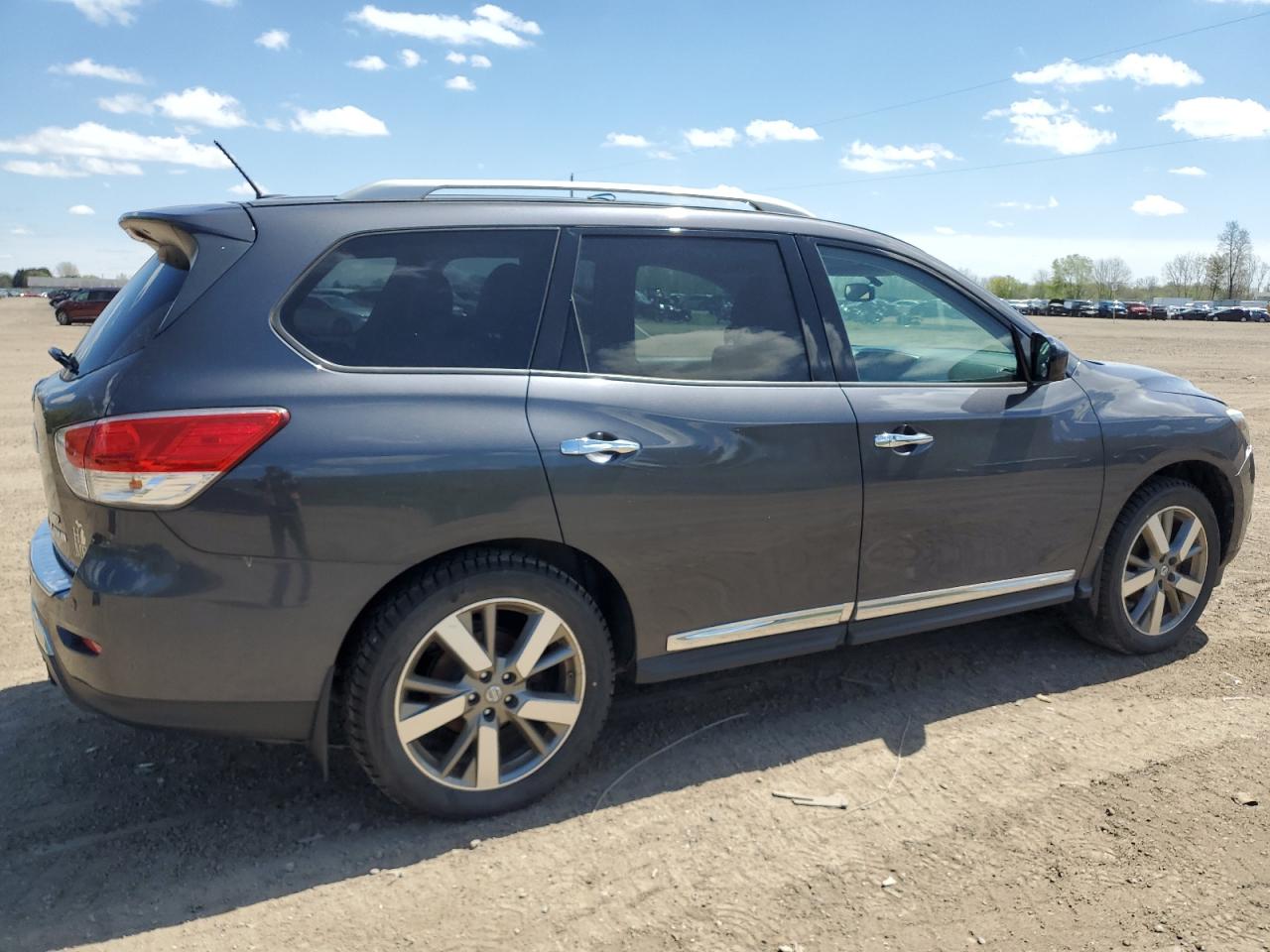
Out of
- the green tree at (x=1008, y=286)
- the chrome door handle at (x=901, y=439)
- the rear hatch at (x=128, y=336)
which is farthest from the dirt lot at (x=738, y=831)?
the green tree at (x=1008, y=286)

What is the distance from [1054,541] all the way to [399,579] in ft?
8.95

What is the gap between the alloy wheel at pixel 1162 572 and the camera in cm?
456

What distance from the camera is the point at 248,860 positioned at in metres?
3.04

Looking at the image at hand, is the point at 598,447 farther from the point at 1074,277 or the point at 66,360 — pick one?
the point at 1074,277

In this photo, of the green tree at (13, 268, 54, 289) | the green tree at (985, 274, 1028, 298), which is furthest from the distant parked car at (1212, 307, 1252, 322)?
the green tree at (13, 268, 54, 289)

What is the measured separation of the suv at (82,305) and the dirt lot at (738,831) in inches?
1847

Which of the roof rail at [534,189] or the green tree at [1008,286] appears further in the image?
the green tree at [1008,286]

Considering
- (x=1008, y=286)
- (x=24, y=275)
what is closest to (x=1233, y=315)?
(x=1008, y=286)

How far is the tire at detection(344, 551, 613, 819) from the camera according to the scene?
3016 mm

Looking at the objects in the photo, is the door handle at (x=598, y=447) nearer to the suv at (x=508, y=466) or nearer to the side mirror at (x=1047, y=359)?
the suv at (x=508, y=466)

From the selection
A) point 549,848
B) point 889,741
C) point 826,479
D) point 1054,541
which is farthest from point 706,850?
point 1054,541

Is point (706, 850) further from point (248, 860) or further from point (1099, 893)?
point (248, 860)

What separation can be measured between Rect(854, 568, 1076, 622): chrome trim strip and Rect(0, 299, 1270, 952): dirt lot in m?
0.42

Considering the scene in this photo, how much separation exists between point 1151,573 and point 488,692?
3.12 m
